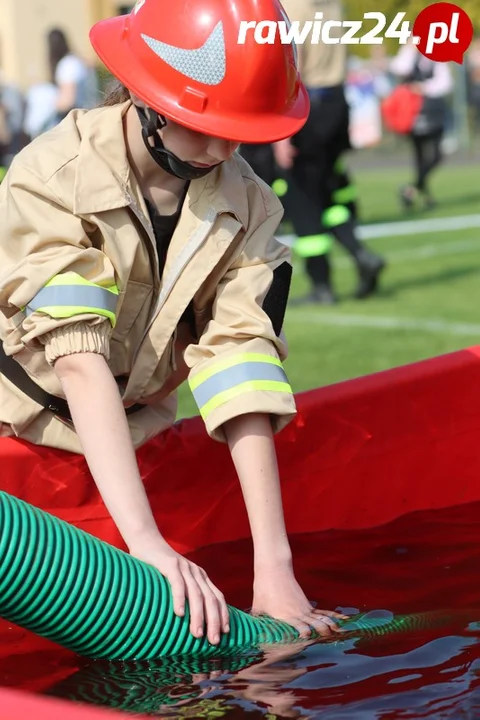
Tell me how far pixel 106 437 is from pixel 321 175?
5654 millimetres

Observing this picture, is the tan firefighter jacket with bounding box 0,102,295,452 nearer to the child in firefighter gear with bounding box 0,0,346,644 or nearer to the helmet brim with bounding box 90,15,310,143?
the child in firefighter gear with bounding box 0,0,346,644

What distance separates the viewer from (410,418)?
11.9 ft

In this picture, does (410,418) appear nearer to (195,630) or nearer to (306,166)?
(195,630)

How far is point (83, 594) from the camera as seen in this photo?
2387mm

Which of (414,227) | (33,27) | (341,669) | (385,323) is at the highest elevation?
(33,27)

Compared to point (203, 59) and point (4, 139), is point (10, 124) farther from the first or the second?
point (203, 59)

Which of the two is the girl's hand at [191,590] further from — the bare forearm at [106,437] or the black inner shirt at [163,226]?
the black inner shirt at [163,226]

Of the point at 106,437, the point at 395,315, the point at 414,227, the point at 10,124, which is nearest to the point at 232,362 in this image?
the point at 106,437

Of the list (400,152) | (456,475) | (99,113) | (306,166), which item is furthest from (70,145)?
(400,152)

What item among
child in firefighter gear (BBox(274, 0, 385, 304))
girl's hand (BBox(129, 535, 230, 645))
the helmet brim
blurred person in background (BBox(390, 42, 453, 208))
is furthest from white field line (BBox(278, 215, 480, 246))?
girl's hand (BBox(129, 535, 230, 645))

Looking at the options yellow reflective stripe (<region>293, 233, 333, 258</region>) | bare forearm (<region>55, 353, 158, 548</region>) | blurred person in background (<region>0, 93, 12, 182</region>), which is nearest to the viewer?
bare forearm (<region>55, 353, 158, 548</region>)

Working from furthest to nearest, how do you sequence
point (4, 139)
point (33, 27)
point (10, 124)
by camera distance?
point (33, 27), point (10, 124), point (4, 139)

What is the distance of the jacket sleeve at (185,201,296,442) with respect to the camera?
2844mm
